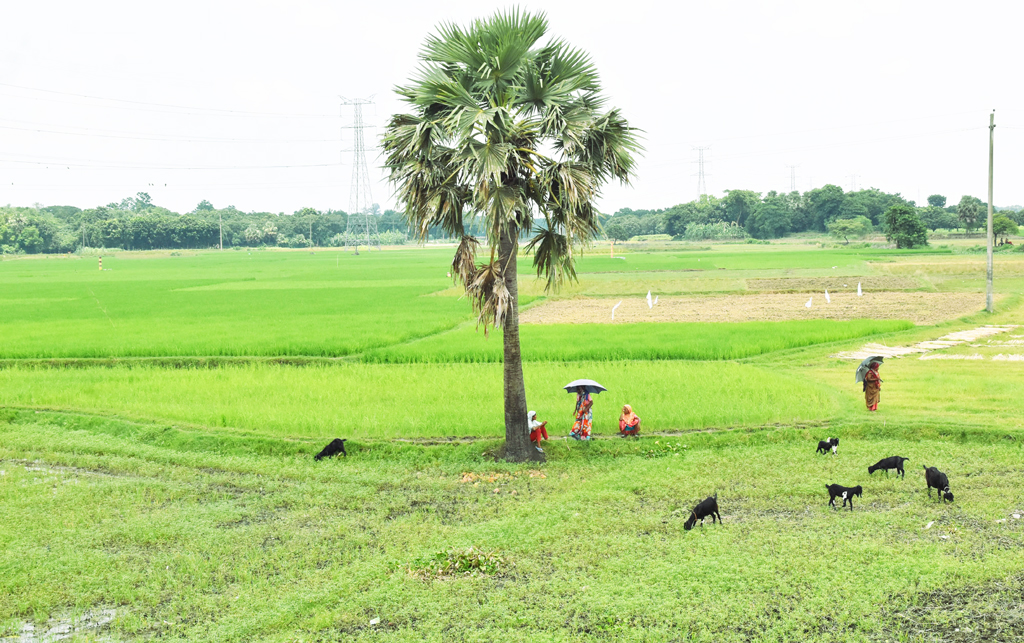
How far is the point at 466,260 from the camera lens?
43.6ft

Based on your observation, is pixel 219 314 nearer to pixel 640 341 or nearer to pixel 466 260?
pixel 640 341

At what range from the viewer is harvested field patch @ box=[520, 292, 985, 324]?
3397cm

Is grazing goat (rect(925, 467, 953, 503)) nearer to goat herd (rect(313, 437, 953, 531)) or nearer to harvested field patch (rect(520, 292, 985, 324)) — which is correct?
goat herd (rect(313, 437, 953, 531))

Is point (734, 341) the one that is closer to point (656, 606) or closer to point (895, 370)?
point (895, 370)

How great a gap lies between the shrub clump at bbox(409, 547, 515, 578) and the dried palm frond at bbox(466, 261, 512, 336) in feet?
15.0

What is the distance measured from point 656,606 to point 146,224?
139355 mm

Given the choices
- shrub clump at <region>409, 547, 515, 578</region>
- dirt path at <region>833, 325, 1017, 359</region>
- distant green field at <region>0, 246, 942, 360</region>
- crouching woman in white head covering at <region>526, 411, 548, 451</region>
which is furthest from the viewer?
distant green field at <region>0, 246, 942, 360</region>

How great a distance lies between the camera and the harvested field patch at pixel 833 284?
47.0 meters

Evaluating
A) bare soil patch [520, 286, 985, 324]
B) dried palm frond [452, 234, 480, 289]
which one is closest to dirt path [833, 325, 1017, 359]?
bare soil patch [520, 286, 985, 324]

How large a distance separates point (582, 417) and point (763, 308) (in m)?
25.9

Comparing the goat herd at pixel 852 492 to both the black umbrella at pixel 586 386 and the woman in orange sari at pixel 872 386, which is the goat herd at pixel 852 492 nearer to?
the woman in orange sari at pixel 872 386

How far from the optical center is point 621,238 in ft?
497

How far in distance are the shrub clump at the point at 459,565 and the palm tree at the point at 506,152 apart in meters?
4.43

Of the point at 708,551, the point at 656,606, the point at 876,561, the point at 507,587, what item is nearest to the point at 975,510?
the point at 876,561
